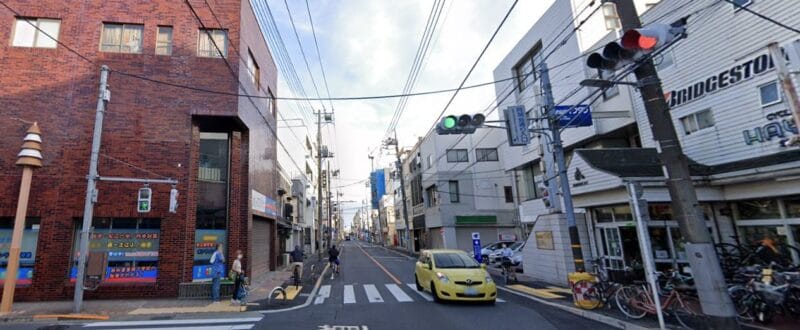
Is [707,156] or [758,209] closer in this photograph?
[758,209]

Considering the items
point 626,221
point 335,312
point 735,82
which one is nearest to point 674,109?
point 735,82

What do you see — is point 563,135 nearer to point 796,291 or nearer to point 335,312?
point 796,291

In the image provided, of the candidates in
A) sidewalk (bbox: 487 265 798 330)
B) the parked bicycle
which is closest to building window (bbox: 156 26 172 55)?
sidewalk (bbox: 487 265 798 330)

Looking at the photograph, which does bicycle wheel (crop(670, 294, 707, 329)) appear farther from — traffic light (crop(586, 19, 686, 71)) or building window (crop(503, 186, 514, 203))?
building window (crop(503, 186, 514, 203))

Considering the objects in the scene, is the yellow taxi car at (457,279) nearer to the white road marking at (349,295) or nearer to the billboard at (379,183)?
the white road marking at (349,295)

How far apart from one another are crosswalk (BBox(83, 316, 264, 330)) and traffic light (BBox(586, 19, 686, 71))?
29.2 ft

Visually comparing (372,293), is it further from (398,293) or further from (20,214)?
(20,214)

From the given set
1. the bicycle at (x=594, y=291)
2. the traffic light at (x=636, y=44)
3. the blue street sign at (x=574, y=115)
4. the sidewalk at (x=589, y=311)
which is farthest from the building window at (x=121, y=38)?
the bicycle at (x=594, y=291)

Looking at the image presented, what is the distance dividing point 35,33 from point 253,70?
7629mm

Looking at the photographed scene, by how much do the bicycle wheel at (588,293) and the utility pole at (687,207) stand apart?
3313 millimetres

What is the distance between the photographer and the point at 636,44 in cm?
544

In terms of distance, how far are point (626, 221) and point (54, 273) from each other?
1883cm

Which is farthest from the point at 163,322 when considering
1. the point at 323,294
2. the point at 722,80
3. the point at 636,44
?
the point at 722,80

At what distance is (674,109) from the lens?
12648 millimetres
